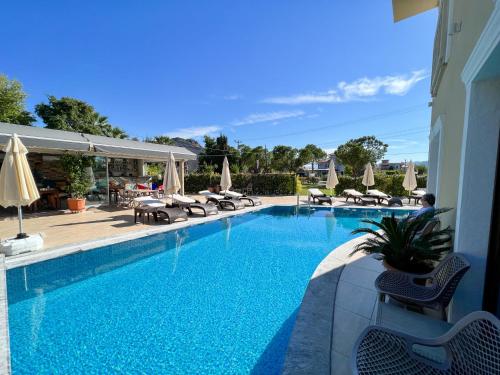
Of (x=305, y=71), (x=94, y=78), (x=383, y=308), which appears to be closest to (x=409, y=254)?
(x=383, y=308)

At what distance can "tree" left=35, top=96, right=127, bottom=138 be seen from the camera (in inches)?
1228

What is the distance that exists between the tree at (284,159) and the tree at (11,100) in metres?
36.9

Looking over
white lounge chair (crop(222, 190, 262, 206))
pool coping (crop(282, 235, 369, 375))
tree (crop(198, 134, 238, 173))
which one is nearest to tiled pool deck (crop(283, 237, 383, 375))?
pool coping (crop(282, 235, 369, 375))

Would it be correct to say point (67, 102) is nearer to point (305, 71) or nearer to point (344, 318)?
point (305, 71)

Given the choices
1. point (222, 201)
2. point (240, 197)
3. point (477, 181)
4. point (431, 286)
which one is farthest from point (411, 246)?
point (240, 197)

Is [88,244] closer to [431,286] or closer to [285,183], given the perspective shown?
[431,286]

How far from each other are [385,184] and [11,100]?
132 feet

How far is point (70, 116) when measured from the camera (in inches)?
1262

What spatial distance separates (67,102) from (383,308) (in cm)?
4089

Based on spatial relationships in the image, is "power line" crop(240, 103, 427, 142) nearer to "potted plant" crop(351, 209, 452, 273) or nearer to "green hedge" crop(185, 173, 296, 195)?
"green hedge" crop(185, 173, 296, 195)

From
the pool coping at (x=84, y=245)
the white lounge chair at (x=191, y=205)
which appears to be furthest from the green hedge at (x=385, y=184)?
the pool coping at (x=84, y=245)

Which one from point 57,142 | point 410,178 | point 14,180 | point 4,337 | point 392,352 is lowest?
point 4,337

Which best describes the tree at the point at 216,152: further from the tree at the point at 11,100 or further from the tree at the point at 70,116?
the tree at the point at 11,100

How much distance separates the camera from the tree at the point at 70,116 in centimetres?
3120
